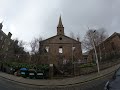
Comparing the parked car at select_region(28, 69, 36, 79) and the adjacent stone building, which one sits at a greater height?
the adjacent stone building

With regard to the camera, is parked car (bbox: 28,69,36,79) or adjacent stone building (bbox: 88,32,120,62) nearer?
parked car (bbox: 28,69,36,79)

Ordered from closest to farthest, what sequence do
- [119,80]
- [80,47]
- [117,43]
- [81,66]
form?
[119,80] → [81,66] → [117,43] → [80,47]

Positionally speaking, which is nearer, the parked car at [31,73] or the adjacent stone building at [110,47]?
the parked car at [31,73]

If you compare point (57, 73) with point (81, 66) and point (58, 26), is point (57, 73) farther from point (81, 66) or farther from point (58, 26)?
point (58, 26)

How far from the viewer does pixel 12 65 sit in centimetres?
2083

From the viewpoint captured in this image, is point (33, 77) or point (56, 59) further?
point (56, 59)

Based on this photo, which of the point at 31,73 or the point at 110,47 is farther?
the point at 110,47

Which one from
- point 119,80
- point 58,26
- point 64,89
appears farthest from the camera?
point 58,26

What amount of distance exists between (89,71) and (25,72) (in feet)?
28.4

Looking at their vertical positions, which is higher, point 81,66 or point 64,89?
point 81,66

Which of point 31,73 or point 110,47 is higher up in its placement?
point 110,47

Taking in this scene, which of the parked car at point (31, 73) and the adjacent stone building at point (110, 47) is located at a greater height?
the adjacent stone building at point (110, 47)

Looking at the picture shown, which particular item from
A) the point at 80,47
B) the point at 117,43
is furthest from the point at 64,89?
the point at 80,47

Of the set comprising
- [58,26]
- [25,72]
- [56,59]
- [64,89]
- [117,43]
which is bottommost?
[64,89]
